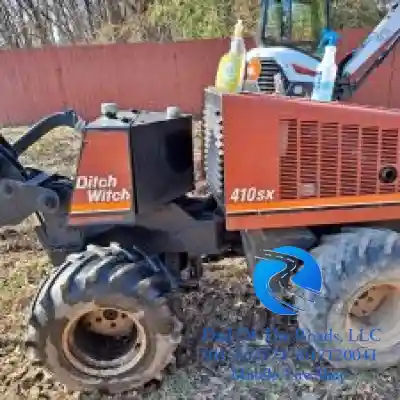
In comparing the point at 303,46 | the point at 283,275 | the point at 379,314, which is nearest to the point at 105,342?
the point at 283,275

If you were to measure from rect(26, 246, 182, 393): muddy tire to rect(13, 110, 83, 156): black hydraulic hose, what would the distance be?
3.24 feet

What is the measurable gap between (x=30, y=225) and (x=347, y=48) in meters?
9.26

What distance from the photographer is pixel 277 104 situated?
2.61m

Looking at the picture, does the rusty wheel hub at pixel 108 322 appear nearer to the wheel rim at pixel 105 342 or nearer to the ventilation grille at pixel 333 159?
the wheel rim at pixel 105 342

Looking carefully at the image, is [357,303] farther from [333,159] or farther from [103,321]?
[103,321]

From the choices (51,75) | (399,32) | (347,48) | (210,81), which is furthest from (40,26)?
(399,32)

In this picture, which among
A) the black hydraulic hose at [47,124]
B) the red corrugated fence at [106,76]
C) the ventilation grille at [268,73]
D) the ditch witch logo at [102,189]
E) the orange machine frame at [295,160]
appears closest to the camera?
the orange machine frame at [295,160]

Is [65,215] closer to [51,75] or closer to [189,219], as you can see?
[189,219]

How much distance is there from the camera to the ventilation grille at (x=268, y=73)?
7.39 m

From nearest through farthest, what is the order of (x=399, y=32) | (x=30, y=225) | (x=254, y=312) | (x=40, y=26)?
(x=254, y=312)
(x=30, y=225)
(x=399, y=32)
(x=40, y=26)

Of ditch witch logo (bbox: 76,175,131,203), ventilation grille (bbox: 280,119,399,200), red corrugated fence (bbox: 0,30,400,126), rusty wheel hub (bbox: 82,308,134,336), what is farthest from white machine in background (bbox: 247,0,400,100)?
rusty wheel hub (bbox: 82,308,134,336)

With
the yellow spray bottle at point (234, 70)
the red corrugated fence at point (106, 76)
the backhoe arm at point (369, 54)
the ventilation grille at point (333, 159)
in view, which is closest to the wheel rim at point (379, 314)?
the ventilation grille at point (333, 159)

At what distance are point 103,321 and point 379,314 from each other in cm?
156

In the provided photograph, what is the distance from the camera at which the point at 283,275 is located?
2.98 meters
